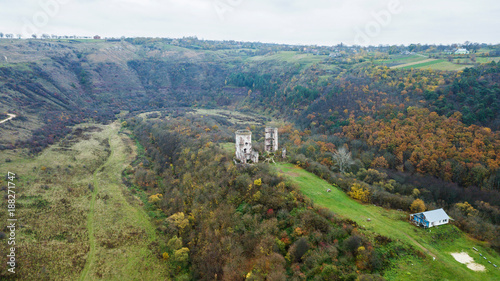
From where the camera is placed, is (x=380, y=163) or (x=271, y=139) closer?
(x=271, y=139)

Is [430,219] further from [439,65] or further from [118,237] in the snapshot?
[439,65]

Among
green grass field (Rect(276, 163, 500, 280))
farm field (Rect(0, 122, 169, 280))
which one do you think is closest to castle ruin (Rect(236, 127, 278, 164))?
green grass field (Rect(276, 163, 500, 280))

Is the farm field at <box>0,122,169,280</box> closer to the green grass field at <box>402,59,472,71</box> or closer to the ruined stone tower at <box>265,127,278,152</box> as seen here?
the ruined stone tower at <box>265,127,278,152</box>

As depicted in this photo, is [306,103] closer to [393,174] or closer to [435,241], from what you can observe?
[393,174]

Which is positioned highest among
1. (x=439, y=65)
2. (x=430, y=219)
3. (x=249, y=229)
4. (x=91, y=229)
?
(x=439, y=65)

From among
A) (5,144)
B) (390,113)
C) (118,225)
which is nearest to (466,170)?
(390,113)

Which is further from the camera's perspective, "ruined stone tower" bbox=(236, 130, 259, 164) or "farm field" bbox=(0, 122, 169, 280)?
"ruined stone tower" bbox=(236, 130, 259, 164)

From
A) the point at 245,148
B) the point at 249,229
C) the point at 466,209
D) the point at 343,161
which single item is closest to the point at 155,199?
the point at 245,148
